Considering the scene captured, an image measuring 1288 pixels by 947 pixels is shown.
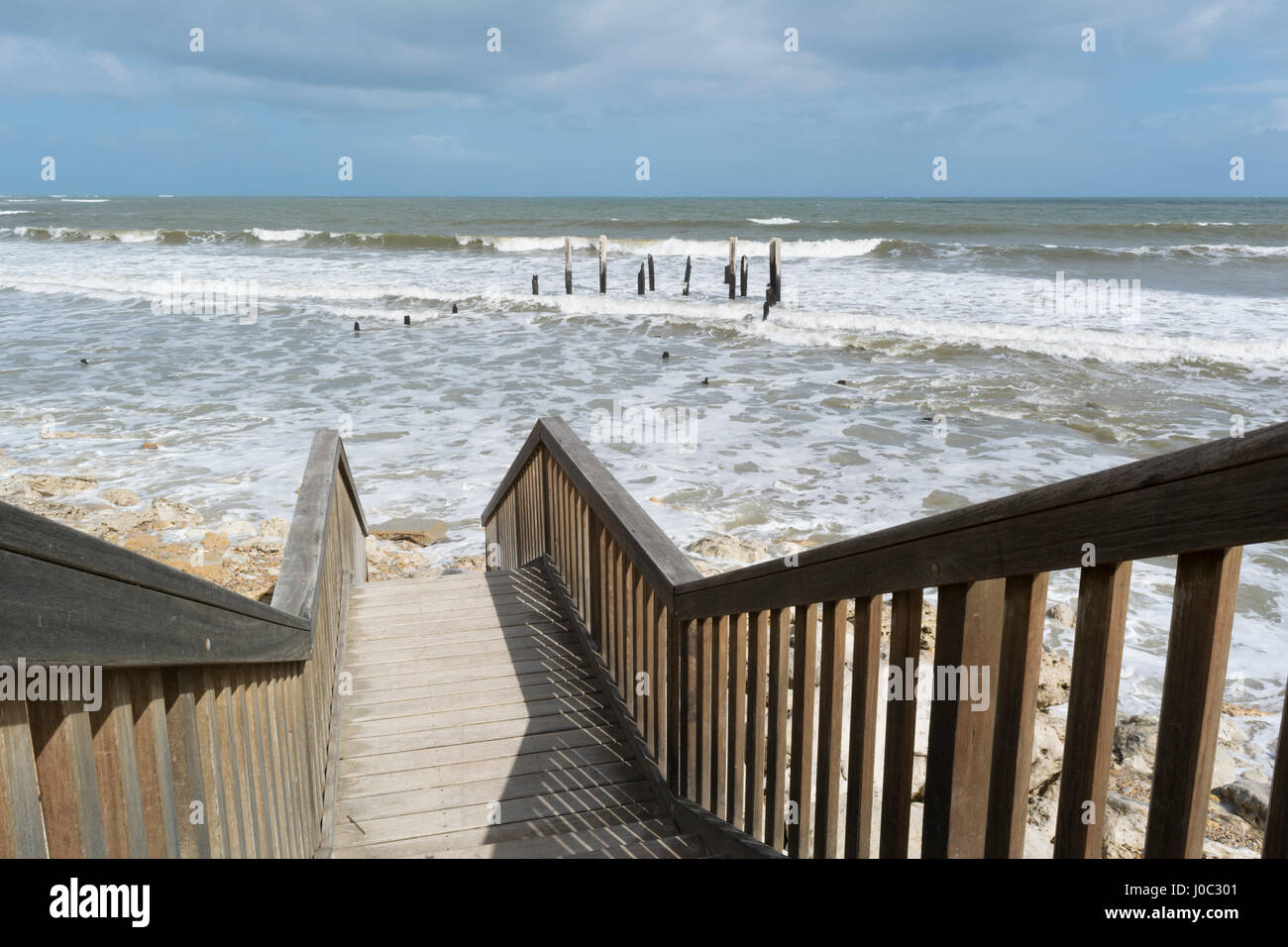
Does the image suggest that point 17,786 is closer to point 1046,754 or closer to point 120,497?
point 1046,754

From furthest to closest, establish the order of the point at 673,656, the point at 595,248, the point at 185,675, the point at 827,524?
the point at 595,248 < the point at 827,524 < the point at 673,656 < the point at 185,675

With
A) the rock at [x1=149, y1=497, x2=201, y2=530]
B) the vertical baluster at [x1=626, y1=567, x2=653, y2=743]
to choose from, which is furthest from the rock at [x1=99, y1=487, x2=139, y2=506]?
the vertical baluster at [x1=626, y1=567, x2=653, y2=743]

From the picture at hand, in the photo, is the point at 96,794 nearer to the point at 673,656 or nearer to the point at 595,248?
the point at 673,656

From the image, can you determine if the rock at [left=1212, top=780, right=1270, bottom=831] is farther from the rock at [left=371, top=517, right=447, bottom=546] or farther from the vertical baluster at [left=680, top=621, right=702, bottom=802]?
the rock at [left=371, top=517, right=447, bottom=546]

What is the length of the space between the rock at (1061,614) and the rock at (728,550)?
2275mm

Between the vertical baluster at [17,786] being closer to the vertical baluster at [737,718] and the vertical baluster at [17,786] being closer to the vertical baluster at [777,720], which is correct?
the vertical baluster at [777,720]

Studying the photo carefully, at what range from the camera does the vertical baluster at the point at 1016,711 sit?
141 centimetres

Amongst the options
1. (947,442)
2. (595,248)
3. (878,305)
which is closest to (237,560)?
(947,442)

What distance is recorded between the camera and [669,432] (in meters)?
12.5

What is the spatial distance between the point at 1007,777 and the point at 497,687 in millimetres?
3221

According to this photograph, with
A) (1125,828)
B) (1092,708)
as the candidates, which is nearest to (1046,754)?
(1125,828)

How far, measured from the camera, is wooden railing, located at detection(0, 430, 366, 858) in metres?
1.04

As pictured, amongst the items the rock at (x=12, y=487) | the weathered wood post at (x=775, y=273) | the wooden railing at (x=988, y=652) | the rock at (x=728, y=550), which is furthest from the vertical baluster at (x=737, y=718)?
the weathered wood post at (x=775, y=273)
